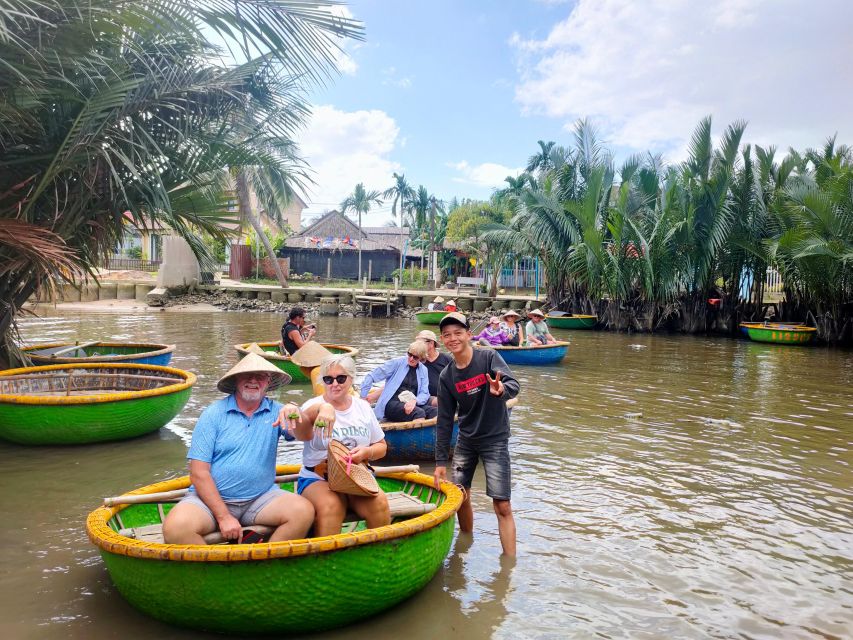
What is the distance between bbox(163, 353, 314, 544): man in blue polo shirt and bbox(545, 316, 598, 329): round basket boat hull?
20.3 meters

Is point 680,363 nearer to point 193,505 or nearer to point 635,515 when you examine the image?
point 635,515

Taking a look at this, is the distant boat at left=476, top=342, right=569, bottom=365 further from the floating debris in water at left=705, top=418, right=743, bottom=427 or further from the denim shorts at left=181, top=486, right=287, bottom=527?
the denim shorts at left=181, top=486, right=287, bottom=527

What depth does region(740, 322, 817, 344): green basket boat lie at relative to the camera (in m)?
19.7

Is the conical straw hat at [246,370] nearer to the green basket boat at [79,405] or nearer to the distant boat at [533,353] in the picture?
the green basket boat at [79,405]

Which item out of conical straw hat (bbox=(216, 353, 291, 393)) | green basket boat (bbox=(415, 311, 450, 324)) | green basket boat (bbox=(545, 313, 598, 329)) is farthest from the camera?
green basket boat (bbox=(415, 311, 450, 324))

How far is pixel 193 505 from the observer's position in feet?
12.4

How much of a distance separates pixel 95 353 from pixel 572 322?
1643 centimetres

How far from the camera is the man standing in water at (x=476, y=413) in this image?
4531mm

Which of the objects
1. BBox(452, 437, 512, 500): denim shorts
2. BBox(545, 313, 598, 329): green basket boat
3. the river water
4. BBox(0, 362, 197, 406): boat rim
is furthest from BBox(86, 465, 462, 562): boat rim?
BBox(545, 313, 598, 329): green basket boat

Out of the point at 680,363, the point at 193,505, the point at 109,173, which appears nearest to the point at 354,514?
the point at 193,505

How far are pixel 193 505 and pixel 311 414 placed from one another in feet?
2.66

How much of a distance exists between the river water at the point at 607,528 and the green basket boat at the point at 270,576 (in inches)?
9.5

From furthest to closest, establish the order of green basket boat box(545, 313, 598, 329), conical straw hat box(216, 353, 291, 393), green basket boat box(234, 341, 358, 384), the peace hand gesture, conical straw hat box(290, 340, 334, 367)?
green basket boat box(545, 313, 598, 329) → green basket boat box(234, 341, 358, 384) → conical straw hat box(290, 340, 334, 367) → the peace hand gesture → conical straw hat box(216, 353, 291, 393)

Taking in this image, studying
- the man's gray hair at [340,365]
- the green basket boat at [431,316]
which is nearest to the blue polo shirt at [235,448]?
the man's gray hair at [340,365]
